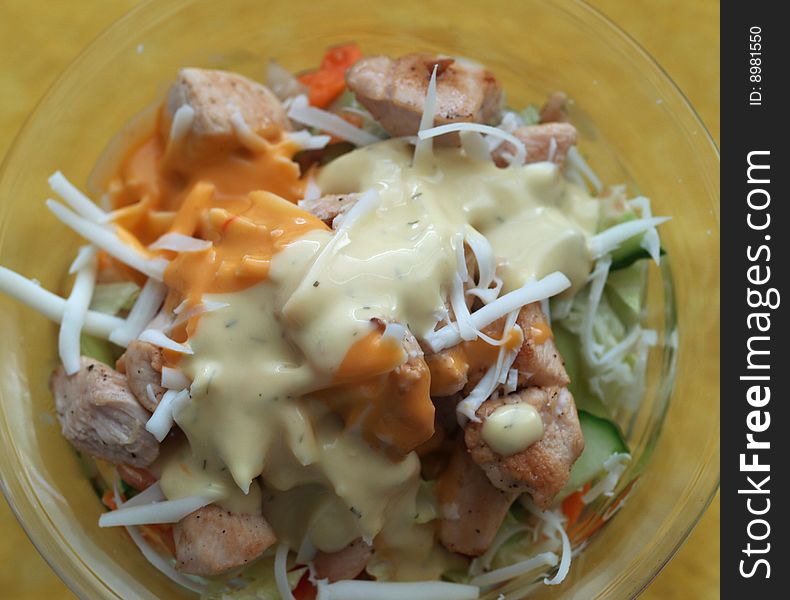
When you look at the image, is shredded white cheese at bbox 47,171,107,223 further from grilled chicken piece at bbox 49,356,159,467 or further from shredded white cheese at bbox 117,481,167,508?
shredded white cheese at bbox 117,481,167,508

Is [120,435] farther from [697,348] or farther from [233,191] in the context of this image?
[697,348]

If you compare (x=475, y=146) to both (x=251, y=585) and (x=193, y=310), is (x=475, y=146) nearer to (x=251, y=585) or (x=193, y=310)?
(x=193, y=310)

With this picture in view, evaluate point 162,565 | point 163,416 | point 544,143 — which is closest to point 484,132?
point 544,143

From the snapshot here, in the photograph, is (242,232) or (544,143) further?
(544,143)

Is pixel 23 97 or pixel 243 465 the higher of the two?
pixel 23 97

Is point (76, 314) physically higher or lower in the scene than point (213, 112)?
lower

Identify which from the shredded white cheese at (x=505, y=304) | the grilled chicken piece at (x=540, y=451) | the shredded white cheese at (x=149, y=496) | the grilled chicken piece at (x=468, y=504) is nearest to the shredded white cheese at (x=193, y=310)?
the shredded white cheese at (x=149, y=496)

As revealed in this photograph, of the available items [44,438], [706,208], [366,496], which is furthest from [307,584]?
[706,208]
